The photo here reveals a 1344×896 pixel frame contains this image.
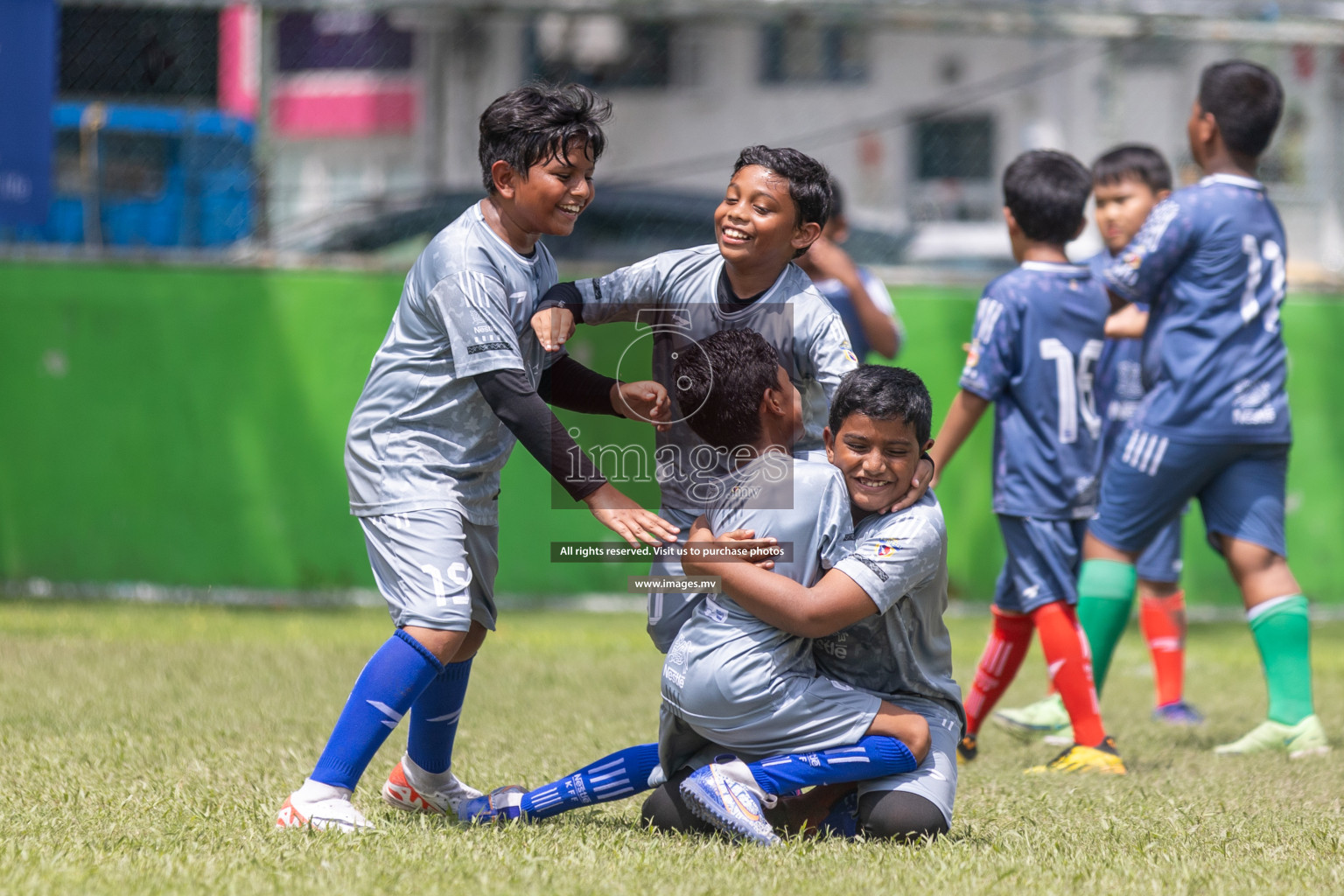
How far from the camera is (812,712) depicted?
2908 mm

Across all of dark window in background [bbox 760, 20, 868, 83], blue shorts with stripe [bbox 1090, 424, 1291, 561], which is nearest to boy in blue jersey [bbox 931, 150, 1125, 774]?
blue shorts with stripe [bbox 1090, 424, 1291, 561]

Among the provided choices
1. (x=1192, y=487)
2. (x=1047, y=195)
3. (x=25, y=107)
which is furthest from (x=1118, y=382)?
(x=25, y=107)

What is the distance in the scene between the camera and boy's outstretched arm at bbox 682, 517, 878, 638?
2.82 meters

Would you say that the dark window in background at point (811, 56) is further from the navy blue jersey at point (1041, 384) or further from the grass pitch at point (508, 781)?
the navy blue jersey at point (1041, 384)

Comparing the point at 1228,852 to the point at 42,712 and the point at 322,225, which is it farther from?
the point at 322,225

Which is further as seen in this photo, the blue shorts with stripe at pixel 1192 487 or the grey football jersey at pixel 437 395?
the blue shorts with stripe at pixel 1192 487

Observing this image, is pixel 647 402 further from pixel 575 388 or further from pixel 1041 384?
pixel 1041 384

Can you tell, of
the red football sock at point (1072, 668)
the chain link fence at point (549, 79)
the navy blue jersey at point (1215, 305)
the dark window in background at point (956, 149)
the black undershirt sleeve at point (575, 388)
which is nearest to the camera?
the black undershirt sleeve at point (575, 388)

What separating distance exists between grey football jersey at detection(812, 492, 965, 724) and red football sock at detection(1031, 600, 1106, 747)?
3.42 ft

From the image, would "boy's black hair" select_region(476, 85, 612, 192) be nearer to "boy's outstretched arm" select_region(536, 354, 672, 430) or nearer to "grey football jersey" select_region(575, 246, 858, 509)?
"grey football jersey" select_region(575, 246, 858, 509)

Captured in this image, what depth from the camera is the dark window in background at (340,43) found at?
866cm

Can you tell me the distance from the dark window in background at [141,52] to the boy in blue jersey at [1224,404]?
17.8ft

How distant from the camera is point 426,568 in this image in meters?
3.04

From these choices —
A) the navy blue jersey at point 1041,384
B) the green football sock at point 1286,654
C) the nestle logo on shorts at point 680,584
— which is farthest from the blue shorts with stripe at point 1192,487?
the nestle logo on shorts at point 680,584
